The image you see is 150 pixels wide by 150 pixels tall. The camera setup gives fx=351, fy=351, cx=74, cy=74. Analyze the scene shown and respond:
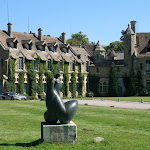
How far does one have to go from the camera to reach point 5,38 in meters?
54.8

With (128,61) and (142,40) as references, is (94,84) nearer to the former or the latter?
(128,61)

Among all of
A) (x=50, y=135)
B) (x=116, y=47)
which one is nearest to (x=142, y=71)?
(x=116, y=47)

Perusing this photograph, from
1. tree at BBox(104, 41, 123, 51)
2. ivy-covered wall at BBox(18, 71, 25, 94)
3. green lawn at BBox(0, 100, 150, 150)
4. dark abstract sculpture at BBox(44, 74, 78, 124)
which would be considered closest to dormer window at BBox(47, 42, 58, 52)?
ivy-covered wall at BBox(18, 71, 25, 94)

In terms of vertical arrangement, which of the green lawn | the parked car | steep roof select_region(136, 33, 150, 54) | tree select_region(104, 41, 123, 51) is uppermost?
tree select_region(104, 41, 123, 51)

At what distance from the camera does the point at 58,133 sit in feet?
46.9

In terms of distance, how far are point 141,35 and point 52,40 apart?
1742cm

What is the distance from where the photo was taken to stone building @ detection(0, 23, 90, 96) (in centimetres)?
5259

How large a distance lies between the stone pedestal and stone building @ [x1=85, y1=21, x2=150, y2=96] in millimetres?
52371

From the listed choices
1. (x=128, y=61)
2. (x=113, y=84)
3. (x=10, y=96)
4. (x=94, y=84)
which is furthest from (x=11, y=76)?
(x=128, y=61)

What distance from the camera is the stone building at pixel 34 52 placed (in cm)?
5259

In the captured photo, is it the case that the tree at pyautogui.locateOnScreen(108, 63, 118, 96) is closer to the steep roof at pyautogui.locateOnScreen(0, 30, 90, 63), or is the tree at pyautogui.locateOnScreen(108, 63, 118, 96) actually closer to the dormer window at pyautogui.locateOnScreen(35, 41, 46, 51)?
the steep roof at pyautogui.locateOnScreen(0, 30, 90, 63)

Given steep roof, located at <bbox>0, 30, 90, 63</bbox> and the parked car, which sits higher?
steep roof, located at <bbox>0, 30, 90, 63</bbox>

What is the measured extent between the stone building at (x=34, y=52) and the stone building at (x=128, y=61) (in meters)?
2.44

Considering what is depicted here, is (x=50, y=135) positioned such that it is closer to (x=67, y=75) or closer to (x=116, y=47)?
(x=67, y=75)
